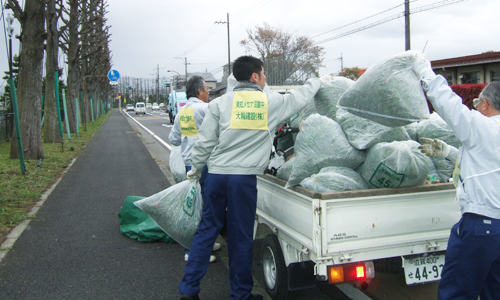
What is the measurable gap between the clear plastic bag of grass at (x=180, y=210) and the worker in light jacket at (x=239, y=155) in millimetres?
756

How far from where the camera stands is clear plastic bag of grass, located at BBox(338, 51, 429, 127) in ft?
8.28

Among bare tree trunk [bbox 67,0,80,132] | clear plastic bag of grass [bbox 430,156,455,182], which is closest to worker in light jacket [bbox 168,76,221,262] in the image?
clear plastic bag of grass [bbox 430,156,455,182]

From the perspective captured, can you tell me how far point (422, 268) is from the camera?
8.88ft

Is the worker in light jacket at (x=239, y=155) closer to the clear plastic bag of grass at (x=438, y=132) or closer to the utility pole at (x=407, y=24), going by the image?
the clear plastic bag of grass at (x=438, y=132)

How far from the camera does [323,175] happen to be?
283 centimetres

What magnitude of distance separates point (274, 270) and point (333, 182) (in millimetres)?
894

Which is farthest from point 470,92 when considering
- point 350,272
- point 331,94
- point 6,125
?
point 6,125

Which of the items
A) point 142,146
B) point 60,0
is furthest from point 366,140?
point 60,0

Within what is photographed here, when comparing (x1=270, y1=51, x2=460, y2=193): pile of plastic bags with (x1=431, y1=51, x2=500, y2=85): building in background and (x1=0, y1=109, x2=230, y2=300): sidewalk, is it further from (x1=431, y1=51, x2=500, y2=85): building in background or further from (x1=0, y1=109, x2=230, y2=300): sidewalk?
(x1=431, y1=51, x2=500, y2=85): building in background

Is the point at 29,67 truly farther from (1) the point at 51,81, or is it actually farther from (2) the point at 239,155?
(2) the point at 239,155

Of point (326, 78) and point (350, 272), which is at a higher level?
point (326, 78)

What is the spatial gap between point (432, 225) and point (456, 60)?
21.7 m

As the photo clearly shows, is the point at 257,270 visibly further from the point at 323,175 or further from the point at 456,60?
the point at 456,60

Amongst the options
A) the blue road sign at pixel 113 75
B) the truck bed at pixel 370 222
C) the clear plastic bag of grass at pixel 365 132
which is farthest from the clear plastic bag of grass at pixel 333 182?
the blue road sign at pixel 113 75
